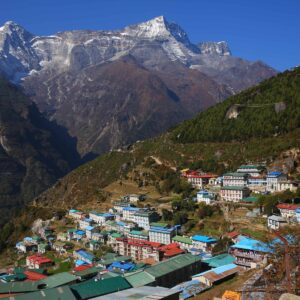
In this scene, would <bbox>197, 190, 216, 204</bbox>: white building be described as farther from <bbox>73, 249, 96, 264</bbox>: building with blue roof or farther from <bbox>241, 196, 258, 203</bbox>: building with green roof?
<bbox>73, 249, 96, 264</bbox>: building with blue roof

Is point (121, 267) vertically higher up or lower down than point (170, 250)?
lower down

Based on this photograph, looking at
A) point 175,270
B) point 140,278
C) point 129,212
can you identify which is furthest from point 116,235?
point 140,278

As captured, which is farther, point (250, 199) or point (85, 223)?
point (85, 223)

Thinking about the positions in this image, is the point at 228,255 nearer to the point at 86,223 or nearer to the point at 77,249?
the point at 77,249

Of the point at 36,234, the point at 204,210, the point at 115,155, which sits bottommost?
the point at 36,234

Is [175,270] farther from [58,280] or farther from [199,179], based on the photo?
[199,179]

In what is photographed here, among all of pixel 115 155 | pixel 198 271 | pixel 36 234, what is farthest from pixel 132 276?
pixel 115 155
